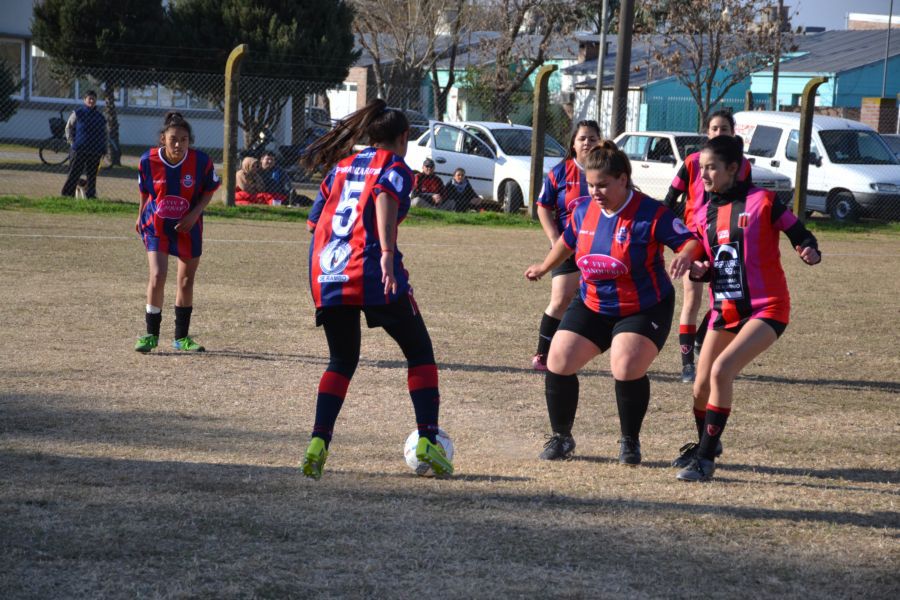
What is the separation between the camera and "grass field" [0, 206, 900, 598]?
153 inches

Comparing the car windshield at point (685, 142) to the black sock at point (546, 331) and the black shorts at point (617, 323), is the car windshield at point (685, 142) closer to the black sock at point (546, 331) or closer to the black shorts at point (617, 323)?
the black sock at point (546, 331)

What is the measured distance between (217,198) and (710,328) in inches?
587

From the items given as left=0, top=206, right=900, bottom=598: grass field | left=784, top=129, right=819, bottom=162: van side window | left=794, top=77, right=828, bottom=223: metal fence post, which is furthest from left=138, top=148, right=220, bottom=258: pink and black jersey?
left=784, top=129, right=819, bottom=162: van side window

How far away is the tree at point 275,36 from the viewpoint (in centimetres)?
2797

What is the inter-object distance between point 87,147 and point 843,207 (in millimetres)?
12910

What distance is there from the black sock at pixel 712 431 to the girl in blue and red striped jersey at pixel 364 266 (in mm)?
1199

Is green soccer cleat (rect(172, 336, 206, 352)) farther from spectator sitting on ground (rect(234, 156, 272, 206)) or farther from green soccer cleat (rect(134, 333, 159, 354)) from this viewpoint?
spectator sitting on ground (rect(234, 156, 272, 206))

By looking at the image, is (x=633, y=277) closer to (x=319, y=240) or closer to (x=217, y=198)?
(x=319, y=240)

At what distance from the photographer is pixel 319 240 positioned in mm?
5109

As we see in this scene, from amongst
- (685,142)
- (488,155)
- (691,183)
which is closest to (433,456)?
(691,183)

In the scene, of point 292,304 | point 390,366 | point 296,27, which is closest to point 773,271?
point 390,366

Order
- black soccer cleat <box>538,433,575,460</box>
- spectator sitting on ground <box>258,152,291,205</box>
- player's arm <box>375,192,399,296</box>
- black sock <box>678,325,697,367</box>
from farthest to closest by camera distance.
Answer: spectator sitting on ground <box>258,152,291,205</box>
black sock <box>678,325,697,367</box>
black soccer cleat <box>538,433,575,460</box>
player's arm <box>375,192,399,296</box>

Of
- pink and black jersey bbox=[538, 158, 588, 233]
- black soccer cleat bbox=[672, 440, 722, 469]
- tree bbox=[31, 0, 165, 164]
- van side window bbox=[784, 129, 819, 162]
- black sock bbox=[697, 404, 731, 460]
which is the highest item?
tree bbox=[31, 0, 165, 164]

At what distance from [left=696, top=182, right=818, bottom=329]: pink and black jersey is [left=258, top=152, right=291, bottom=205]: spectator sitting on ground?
14.5 meters
